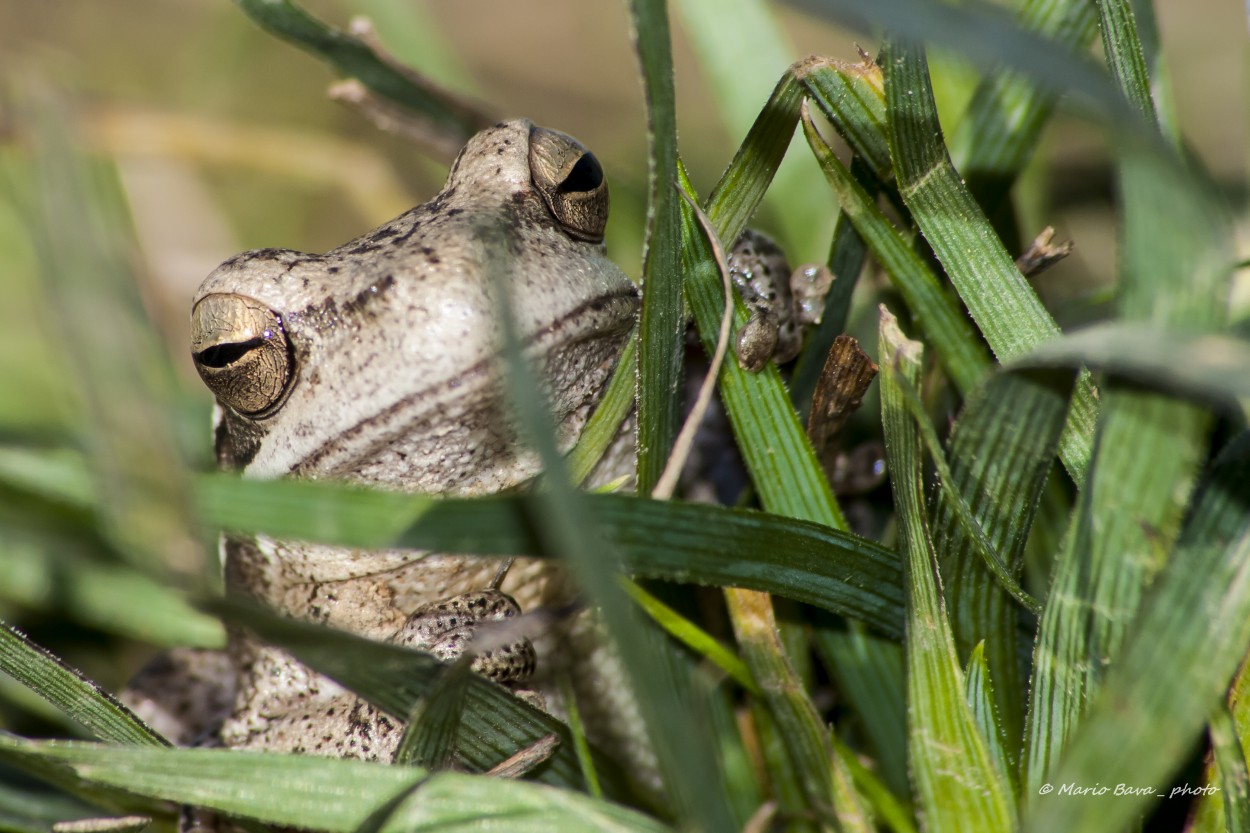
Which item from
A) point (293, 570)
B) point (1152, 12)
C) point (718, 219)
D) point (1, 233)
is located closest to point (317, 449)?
point (293, 570)

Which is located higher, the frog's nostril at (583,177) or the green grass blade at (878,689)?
the frog's nostril at (583,177)

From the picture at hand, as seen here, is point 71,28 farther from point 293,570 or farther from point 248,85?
point 293,570

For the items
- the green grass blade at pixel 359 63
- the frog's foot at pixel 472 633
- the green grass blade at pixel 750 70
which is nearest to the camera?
the frog's foot at pixel 472 633

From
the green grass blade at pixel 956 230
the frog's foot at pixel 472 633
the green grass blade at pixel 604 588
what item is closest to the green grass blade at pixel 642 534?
the green grass blade at pixel 604 588

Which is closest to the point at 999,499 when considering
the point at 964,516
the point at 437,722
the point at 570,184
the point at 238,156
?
the point at 964,516

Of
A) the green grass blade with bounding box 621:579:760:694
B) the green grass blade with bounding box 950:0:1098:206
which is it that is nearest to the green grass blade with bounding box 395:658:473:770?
the green grass blade with bounding box 621:579:760:694

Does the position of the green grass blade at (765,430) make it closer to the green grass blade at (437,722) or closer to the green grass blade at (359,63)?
the green grass blade at (437,722)

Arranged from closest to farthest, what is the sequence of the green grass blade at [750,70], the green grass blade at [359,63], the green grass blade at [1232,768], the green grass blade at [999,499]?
the green grass blade at [1232,768], the green grass blade at [999,499], the green grass blade at [359,63], the green grass blade at [750,70]
